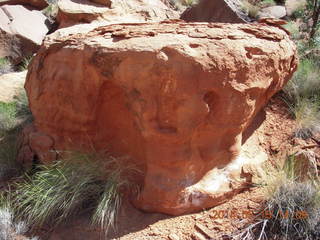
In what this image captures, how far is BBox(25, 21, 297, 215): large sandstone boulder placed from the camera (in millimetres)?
2570

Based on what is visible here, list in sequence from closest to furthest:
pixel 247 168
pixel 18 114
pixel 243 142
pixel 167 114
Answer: pixel 167 114 → pixel 247 168 → pixel 243 142 → pixel 18 114

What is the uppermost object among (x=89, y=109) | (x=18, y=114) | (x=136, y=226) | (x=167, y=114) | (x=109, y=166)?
(x=167, y=114)

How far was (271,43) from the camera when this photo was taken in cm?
288

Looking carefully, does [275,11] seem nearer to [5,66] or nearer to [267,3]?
[267,3]

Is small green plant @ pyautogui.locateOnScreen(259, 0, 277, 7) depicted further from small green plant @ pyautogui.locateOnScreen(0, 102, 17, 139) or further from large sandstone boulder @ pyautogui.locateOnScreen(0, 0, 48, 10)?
small green plant @ pyautogui.locateOnScreen(0, 102, 17, 139)

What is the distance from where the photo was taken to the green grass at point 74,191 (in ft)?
9.37

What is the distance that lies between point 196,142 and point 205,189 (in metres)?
0.35

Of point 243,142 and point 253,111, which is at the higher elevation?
point 253,111

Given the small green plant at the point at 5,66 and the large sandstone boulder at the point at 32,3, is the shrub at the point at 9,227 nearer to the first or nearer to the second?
the small green plant at the point at 5,66

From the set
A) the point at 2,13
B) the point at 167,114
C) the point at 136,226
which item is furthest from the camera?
the point at 2,13

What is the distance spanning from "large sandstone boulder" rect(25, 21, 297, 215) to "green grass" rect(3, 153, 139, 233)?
0.18 m

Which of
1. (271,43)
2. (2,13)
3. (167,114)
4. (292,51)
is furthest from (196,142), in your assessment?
(2,13)

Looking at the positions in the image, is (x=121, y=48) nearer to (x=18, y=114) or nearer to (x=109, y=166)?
(x=109, y=166)

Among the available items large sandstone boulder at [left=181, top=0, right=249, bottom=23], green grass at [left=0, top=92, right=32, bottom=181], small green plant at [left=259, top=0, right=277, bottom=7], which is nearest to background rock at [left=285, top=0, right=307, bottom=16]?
small green plant at [left=259, top=0, right=277, bottom=7]
